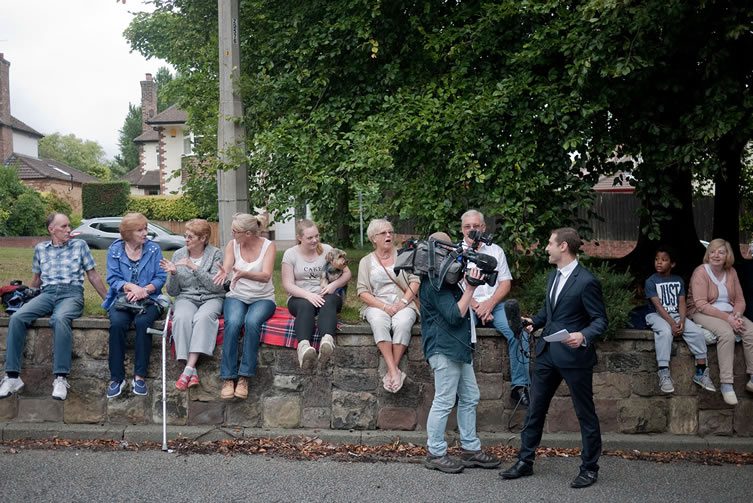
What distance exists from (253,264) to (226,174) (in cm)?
135

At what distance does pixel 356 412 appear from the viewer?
7.38 metres

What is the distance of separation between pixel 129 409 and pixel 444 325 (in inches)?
125

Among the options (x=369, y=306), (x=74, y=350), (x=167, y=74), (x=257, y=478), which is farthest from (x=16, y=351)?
(x=167, y=74)

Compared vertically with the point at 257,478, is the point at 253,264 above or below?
above

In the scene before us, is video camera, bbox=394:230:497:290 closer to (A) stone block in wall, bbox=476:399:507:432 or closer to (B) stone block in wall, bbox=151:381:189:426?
(A) stone block in wall, bbox=476:399:507:432

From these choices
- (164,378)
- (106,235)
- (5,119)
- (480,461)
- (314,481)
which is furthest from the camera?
(5,119)

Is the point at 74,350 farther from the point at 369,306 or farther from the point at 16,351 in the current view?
the point at 369,306

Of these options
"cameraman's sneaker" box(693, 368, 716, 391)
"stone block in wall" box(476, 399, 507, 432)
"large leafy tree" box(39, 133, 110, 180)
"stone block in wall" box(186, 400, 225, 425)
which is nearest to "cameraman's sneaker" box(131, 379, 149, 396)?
"stone block in wall" box(186, 400, 225, 425)

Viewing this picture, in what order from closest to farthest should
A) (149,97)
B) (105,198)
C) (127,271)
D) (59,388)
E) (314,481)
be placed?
(314,481), (59,388), (127,271), (105,198), (149,97)

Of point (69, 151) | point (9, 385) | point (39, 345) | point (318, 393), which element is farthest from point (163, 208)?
point (69, 151)

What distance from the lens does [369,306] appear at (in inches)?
292

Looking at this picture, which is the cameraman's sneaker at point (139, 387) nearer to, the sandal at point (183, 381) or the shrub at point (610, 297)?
the sandal at point (183, 381)

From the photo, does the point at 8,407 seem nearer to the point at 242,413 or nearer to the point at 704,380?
the point at 242,413

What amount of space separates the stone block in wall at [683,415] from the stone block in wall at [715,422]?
0.05 m
